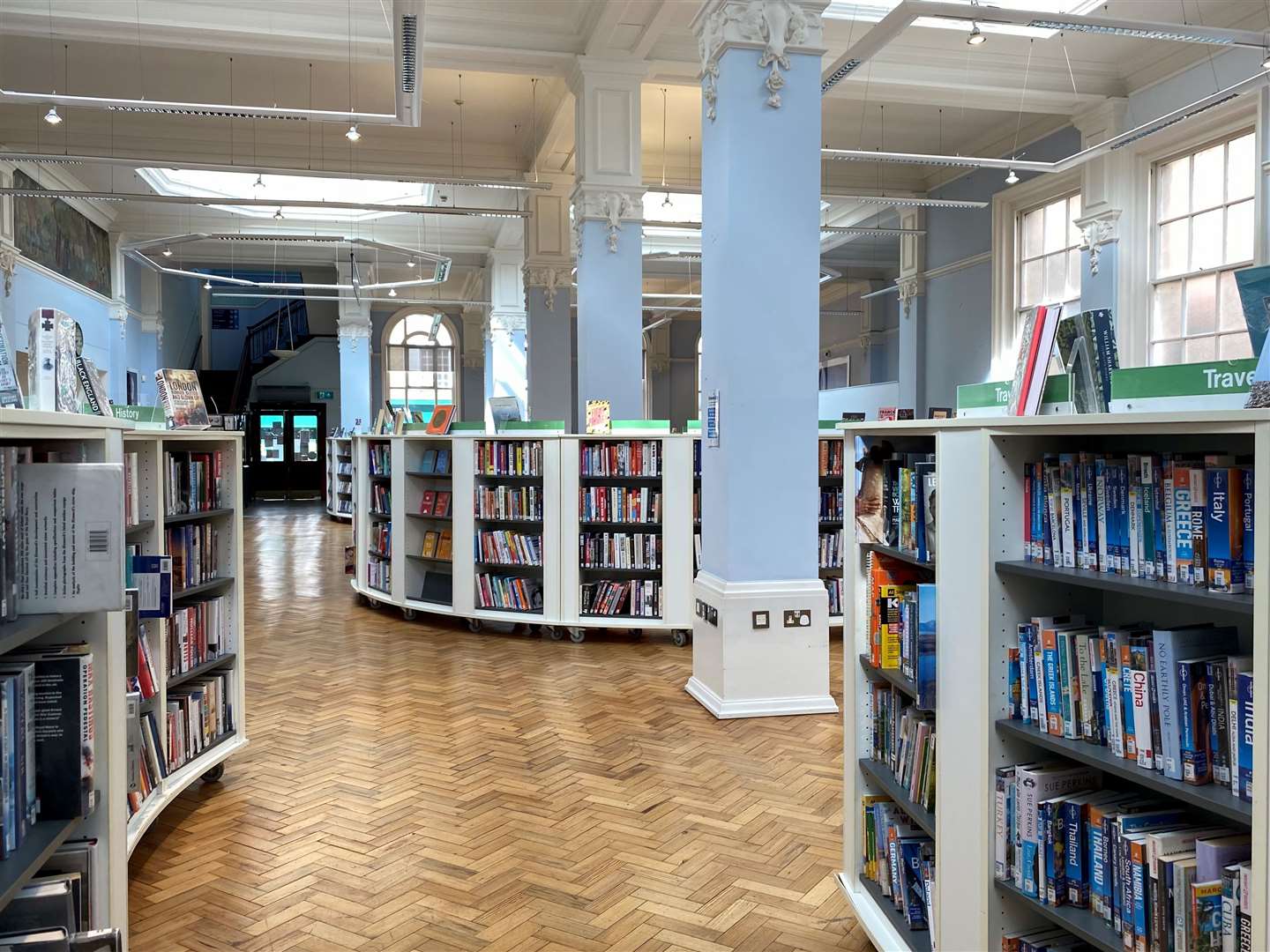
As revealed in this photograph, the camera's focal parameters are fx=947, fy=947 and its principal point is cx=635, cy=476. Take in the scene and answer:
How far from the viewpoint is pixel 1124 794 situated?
6.61ft

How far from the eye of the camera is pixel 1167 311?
9.39 meters

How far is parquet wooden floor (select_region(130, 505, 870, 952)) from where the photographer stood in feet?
9.49

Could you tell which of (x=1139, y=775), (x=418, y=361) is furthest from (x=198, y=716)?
(x=418, y=361)

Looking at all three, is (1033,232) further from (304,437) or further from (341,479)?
(304,437)

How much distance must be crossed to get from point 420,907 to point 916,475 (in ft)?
6.68

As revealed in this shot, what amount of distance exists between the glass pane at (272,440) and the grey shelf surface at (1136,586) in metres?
25.5

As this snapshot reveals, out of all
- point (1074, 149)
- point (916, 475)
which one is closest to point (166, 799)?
point (916, 475)

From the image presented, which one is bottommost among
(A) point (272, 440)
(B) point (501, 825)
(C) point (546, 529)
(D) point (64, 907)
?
(B) point (501, 825)

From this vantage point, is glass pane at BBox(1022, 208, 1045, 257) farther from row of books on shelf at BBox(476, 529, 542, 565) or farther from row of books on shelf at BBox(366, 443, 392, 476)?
row of books on shelf at BBox(366, 443, 392, 476)

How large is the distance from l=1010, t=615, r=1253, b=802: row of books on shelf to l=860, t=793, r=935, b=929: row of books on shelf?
25.5 inches

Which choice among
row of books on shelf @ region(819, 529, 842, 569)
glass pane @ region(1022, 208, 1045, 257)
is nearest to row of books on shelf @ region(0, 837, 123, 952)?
row of books on shelf @ region(819, 529, 842, 569)

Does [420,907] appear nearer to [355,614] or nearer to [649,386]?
[355,614]

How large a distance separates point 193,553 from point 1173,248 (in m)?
9.27

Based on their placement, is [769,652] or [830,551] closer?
[769,652]
